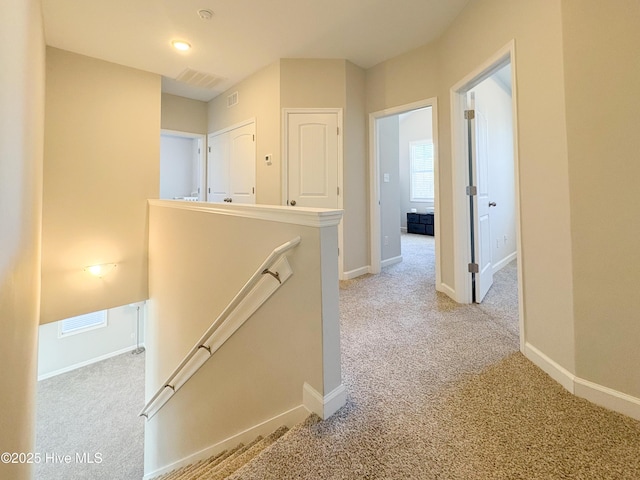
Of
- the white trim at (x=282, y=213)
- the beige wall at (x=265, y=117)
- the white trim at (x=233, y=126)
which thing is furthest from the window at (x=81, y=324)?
the white trim at (x=282, y=213)

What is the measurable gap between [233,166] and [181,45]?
161 centimetres

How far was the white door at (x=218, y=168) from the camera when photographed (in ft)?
15.2

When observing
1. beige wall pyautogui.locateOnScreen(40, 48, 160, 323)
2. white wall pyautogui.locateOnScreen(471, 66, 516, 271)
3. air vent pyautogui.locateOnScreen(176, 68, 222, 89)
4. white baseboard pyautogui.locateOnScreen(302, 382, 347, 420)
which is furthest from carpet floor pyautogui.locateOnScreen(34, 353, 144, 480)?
white wall pyautogui.locateOnScreen(471, 66, 516, 271)

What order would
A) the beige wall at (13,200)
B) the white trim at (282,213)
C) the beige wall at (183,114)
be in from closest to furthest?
the beige wall at (13,200)
the white trim at (282,213)
the beige wall at (183,114)

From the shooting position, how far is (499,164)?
3932 mm

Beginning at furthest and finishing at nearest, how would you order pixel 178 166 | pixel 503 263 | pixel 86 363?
pixel 178 166 < pixel 86 363 < pixel 503 263

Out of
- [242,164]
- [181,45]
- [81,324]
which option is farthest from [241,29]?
[81,324]

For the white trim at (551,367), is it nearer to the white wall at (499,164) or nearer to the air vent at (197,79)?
the white wall at (499,164)

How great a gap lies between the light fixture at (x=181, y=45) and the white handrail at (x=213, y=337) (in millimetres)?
2898

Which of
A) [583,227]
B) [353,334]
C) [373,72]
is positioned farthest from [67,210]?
[583,227]

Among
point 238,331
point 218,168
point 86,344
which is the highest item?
point 218,168

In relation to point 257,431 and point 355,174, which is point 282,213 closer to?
point 257,431

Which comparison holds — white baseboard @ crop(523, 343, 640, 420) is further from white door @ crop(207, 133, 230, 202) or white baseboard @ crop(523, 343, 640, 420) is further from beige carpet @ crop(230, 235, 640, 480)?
white door @ crop(207, 133, 230, 202)

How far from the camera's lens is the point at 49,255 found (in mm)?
3277
